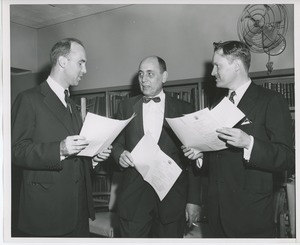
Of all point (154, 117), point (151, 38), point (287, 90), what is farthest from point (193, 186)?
point (151, 38)

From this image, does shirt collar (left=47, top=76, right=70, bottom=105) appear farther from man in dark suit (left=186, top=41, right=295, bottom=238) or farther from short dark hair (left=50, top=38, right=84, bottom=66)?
man in dark suit (left=186, top=41, right=295, bottom=238)

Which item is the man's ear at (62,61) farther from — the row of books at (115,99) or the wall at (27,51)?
the wall at (27,51)

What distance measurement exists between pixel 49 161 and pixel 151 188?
781mm

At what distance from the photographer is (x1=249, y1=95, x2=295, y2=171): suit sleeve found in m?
1.90

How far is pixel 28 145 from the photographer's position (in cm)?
197

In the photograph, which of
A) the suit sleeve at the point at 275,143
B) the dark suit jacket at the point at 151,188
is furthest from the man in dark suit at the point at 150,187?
the suit sleeve at the point at 275,143

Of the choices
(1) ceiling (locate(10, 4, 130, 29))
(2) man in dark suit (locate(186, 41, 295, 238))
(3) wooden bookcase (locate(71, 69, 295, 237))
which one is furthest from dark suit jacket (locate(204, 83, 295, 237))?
(1) ceiling (locate(10, 4, 130, 29))

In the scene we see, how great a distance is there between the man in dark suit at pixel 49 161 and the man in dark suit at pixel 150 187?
33 centimetres

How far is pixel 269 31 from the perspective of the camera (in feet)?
11.5

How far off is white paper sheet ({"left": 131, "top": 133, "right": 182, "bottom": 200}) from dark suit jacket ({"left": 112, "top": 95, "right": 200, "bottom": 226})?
10cm

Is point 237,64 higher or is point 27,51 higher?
point 27,51

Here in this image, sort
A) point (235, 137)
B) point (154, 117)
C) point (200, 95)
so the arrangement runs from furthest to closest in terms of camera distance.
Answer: point (200, 95)
point (154, 117)
point (235, 137)

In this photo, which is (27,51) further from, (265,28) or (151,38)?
(265,28)
